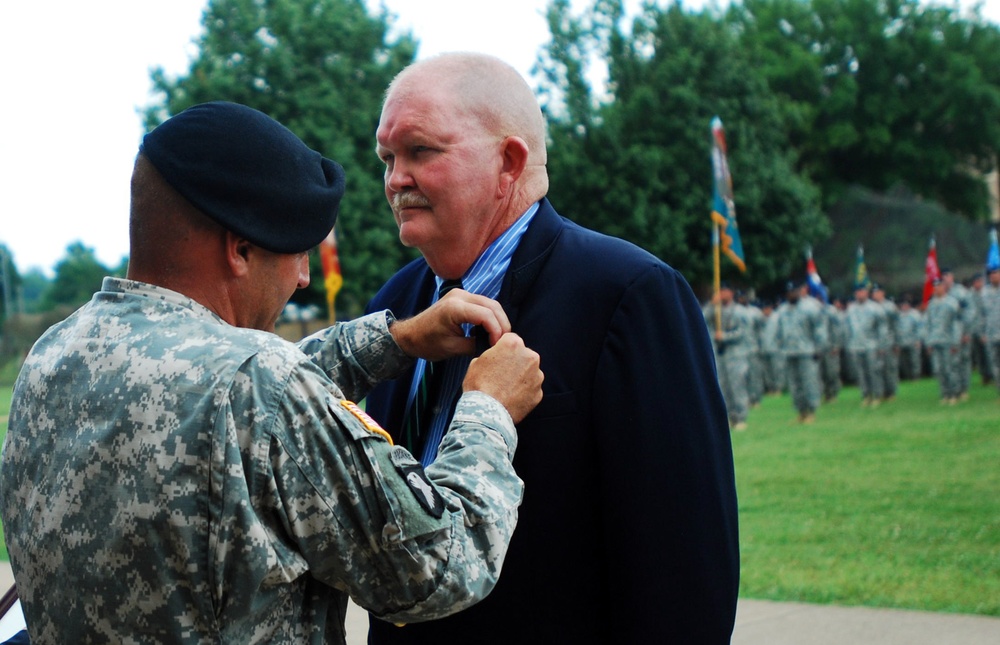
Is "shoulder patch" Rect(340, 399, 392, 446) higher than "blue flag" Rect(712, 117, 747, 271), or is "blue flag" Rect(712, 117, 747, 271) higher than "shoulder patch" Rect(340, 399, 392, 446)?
"blue flag" Rect(712, 117, 747, 271)

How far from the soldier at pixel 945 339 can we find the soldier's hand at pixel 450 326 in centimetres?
1917

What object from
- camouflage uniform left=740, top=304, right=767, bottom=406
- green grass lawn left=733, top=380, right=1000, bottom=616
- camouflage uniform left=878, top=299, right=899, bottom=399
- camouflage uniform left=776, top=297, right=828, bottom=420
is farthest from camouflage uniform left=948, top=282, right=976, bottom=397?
camouflage uniform left=740, top=304, right=767, bottom=406

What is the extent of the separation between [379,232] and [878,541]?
90.1 ft

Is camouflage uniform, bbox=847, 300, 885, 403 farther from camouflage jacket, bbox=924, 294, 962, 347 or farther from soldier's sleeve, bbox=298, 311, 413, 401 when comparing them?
soldier's sleeve, bbox=298, 311, 413, 401

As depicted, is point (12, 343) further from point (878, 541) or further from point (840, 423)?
point (878, 541)

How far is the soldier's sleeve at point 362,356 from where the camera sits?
8.48ft

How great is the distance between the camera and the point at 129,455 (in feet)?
5.86

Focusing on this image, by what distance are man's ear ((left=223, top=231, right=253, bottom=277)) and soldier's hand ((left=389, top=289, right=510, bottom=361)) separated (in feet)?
1.65

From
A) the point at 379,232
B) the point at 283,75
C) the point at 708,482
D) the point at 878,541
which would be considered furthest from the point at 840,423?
the point at 283,75

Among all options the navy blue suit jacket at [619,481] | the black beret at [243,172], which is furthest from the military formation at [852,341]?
the black beret at [243,172]

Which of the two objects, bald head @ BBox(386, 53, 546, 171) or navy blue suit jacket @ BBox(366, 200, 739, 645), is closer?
navy blue suit jacket @ BBox(366, 200, 739, 645)

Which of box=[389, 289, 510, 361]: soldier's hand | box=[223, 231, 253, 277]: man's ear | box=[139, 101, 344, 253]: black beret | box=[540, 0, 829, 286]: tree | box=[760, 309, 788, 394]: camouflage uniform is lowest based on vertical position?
box=[760, 309, 788, 394]: camouflage uniform

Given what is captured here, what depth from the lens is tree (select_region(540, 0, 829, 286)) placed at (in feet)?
110

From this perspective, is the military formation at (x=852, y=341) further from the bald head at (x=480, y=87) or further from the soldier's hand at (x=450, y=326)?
the soldier's hand at (x=450, y=326)
